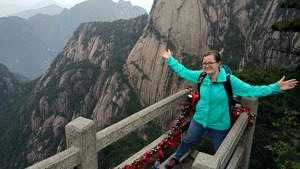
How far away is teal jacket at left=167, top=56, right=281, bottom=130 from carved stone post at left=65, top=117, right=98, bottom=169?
191 cm

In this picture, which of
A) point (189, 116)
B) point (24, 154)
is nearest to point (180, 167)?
point (189, 116)

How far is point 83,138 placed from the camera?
3305 mm

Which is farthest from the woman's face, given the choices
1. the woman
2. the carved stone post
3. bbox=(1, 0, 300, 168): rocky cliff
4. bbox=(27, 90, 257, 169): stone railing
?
bbox=(1, 0, 300, 168): rocky cliff

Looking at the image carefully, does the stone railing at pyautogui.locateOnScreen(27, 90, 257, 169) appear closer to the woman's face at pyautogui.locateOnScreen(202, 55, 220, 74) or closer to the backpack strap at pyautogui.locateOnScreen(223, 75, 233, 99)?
the backpack strap at pyautogui.locateOnScreen(223, 75, 233, 99)

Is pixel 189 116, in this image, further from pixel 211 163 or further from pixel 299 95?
pixel 299 95

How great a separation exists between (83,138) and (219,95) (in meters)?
2.17

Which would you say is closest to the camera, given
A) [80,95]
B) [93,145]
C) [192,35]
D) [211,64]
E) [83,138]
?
[83,138]

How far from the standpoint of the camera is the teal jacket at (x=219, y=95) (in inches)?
176

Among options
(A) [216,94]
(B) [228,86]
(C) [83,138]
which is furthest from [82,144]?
(B) [228,86]

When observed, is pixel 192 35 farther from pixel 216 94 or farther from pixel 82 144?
pixel 82 144

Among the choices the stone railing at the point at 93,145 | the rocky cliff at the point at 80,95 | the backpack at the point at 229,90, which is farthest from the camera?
the rocky cliff at the point at 80,95

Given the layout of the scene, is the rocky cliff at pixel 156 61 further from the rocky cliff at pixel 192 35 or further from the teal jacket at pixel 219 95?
the teal jacket at pixel 219 95

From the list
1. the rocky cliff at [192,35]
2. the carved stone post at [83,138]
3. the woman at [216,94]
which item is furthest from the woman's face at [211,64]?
the rocky cliff at [192,35]

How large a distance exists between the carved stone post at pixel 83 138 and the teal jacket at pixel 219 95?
1.91 meters
